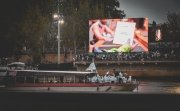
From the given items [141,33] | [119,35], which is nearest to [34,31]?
[119,35]

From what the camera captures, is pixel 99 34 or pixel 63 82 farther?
pixel 99 34

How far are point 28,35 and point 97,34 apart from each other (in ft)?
49.2

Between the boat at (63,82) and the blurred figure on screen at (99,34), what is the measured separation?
77.8ft

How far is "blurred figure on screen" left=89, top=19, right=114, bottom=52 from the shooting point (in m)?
66.9

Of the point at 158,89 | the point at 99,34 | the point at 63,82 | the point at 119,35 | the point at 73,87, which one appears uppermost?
the point at 99,34

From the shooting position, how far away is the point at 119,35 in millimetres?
66375

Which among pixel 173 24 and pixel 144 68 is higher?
pixel 173 24

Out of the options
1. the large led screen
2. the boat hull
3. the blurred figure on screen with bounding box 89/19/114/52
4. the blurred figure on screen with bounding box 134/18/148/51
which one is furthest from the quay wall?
the boat hull

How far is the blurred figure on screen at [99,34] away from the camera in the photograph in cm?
6688

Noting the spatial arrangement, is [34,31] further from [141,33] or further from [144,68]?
[141,33]

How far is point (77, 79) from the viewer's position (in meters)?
43.0

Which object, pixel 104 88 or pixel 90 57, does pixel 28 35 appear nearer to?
pixel 90 57

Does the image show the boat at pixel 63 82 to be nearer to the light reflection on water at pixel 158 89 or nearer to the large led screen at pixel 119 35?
the light reflection on water at pixel 158 89

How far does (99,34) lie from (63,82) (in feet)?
84.1
